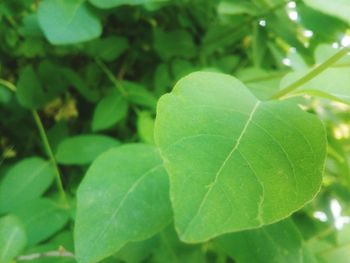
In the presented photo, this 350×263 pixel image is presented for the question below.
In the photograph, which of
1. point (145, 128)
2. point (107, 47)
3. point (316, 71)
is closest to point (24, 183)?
point (145, 128)

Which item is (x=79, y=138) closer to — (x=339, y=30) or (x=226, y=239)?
(x=226, y=239)

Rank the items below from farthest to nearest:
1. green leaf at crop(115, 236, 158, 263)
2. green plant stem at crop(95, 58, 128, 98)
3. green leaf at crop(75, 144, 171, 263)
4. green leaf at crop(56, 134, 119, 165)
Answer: green plant stem at crop(95, 58, 128, 98) < green leaf at crop(56, 134, 119, 165) < green leaf at crop(115, 236, 158, 263) < green leaf at crop(75, 144, 171, 263)

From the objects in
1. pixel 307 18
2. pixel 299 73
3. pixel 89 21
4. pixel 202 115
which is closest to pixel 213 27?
pixel 307 18

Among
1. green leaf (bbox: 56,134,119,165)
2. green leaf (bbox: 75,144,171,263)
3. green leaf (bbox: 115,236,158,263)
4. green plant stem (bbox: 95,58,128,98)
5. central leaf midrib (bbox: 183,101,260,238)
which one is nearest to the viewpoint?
central leaf midrib (bbox: 183,101,260,238)

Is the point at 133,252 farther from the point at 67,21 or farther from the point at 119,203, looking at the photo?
the point at 67,21

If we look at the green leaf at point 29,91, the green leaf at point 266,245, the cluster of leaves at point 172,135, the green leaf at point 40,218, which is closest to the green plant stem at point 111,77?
the cluster of leaves at point 172,135

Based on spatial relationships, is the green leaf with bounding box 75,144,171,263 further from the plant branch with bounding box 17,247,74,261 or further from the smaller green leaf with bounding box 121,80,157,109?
the smaller green leaf with bounding box 121,80,157,109

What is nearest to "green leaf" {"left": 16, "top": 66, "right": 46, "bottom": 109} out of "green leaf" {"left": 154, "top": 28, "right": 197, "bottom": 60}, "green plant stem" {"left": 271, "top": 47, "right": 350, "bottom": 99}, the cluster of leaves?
the cluster of leaves
